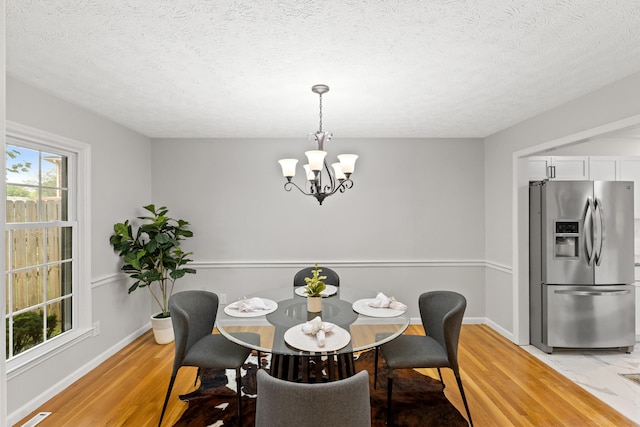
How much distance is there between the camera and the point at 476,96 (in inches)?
112

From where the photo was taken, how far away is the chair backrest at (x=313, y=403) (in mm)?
1363

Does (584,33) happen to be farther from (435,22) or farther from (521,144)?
(521,144)

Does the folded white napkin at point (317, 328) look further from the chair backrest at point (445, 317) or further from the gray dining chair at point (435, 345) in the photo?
the chair backrest at point (445, 317)

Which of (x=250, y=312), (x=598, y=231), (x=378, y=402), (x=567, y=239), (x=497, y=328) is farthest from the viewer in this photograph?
(x=497, y=328)

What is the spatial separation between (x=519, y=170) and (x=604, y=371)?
2.07m

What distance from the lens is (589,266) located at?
3.44 meters

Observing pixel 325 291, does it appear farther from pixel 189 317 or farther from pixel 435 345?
pixel 189 317

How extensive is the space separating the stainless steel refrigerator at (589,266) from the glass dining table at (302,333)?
6.91 ft

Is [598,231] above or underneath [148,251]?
above

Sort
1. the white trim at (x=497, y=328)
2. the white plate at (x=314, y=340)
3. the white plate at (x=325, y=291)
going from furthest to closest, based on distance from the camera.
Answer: the white trim at (x=497, y=328) → the white plate at (x=325, y=291) → the white plate at (x=314, y=340)

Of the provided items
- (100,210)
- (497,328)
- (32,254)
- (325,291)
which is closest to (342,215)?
(325,291)

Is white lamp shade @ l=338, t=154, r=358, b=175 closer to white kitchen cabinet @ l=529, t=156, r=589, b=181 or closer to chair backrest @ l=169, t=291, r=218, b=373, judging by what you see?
chair backrest @ l=169, t=291, r=218, b=373

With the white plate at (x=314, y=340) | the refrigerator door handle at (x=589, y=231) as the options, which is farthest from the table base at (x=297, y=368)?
the refrigerator door handle at (x=589, y=231)

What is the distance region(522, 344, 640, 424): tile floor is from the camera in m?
2.61
